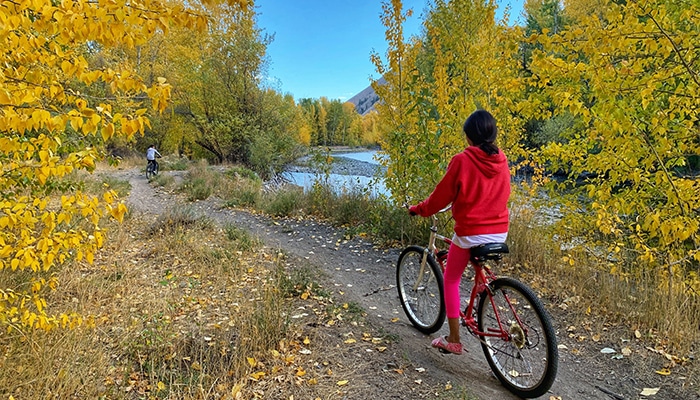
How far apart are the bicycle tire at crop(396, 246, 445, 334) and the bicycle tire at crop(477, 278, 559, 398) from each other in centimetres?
48

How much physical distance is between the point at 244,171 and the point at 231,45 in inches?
265

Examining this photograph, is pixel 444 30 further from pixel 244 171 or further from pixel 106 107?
pixel 244 171

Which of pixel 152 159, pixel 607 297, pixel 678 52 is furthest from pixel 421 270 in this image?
pixel 152 159

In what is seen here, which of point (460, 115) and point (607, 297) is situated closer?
point (607, 297)

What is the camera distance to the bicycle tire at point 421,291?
321 cm

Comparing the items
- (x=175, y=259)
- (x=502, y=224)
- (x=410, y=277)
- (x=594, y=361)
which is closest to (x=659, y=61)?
(x=502, y=224)

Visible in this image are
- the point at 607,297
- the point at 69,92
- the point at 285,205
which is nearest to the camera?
the point at 69,92

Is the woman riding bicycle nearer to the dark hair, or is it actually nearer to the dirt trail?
the dark hair

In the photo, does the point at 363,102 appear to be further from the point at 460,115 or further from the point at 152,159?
the point at 460,115

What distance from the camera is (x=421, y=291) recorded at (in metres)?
3.45

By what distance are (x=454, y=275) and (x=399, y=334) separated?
1.00m

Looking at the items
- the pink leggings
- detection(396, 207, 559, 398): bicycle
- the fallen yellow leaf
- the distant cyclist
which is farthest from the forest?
the distant cyclist

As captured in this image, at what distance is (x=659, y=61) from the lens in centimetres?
346

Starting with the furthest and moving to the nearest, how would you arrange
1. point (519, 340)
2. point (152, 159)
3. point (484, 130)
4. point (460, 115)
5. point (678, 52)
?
point (152, 159) < point (460, 115) < point (678, 52) < point (519, 340) < point (484, 130)
